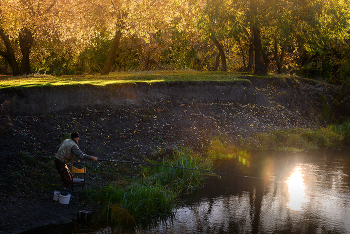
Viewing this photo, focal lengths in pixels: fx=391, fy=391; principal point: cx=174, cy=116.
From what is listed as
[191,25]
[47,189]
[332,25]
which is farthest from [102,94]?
[332,25]

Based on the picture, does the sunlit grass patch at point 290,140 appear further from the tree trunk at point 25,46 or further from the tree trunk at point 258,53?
the tree trunk at point 25,46

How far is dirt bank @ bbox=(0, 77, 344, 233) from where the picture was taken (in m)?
11.3

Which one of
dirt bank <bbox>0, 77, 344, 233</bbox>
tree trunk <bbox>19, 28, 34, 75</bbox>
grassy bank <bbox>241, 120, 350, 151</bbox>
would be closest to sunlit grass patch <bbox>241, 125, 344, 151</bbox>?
grassy bank <bbox>241, 120, 350, 151</bbox>

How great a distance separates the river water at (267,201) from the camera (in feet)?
35.2

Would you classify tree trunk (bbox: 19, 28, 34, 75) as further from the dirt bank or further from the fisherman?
the fisherman

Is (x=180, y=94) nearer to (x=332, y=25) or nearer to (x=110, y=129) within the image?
(x=110, y=129)

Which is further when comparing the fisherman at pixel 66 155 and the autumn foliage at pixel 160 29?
the autumn foliage at pixel 160 29

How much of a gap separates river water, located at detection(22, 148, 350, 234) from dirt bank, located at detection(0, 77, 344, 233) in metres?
2.42

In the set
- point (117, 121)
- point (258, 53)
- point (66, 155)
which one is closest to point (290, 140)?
point (258, 53)

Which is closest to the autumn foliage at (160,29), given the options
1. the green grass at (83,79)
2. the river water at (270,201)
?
the green grass at (83,79)

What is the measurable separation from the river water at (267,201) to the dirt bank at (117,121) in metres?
2.42

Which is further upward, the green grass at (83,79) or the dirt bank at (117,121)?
the green grass at (83,79)

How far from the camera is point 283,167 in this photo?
1773cm

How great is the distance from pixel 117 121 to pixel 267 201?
7.94 meters
